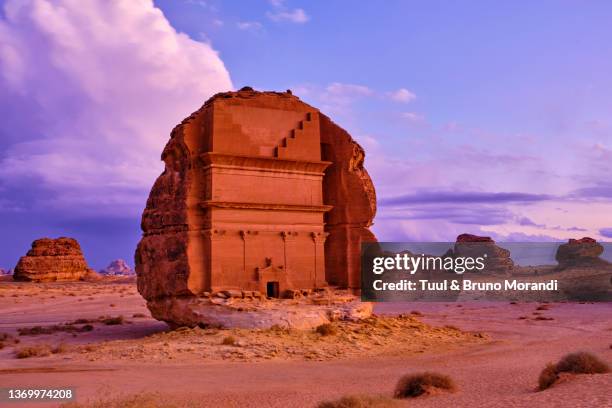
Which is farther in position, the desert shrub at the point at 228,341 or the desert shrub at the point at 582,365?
the desert shrub at the point at 228,341

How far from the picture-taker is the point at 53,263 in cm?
6719

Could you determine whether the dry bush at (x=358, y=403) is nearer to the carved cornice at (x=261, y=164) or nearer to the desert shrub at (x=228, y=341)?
the desert shrub at (x=228, y=341)

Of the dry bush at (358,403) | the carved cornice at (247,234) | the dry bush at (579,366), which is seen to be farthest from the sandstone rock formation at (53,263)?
the dry bush at (358,403)

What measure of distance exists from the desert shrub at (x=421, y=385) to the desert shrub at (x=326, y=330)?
23.1ft

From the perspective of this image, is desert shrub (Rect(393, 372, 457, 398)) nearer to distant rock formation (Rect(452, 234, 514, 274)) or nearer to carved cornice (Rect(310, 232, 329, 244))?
carved cornice (Rect(310, 232, 329, 244))

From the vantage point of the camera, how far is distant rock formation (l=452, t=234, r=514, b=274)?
62.9 meters

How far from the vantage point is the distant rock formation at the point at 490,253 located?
206ft

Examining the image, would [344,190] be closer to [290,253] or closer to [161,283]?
[290,253]

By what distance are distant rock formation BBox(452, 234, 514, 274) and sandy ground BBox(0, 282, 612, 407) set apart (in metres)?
36.6

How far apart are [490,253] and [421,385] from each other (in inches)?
2177

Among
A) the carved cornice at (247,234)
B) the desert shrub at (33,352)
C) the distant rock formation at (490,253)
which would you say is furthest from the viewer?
the distant rock formation at (490,253)

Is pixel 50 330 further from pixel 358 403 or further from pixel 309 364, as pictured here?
pixel 358 403

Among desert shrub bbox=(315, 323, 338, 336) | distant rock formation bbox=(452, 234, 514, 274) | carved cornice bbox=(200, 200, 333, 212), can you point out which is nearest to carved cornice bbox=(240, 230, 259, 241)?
carved cornice bbox=(200, 200, 333, 212)

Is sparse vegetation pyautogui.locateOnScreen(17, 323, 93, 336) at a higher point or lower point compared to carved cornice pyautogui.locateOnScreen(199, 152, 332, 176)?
lower
